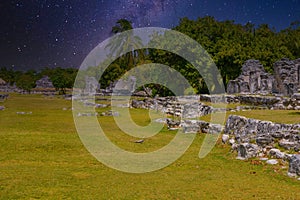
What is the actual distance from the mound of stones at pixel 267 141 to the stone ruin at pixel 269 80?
17.5 m

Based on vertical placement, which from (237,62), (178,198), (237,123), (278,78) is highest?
(237,62)

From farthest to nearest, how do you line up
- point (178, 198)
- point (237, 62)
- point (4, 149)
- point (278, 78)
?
1. point (237, 62)
2. point (278, 78)
3. point (4, 149)
4. point (178, 198)

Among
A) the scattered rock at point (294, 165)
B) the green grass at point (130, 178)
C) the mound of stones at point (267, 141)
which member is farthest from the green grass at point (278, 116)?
the scattered rock at point (294, 165)

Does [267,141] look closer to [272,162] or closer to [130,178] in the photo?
[272,162]

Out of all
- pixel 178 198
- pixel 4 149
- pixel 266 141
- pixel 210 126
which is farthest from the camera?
pixel 210 126

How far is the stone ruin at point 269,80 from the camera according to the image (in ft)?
109

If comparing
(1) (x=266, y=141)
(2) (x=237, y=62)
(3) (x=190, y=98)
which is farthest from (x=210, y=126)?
(2) (x=237, y=62)

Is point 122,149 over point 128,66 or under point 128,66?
under

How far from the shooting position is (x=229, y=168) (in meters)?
12.4

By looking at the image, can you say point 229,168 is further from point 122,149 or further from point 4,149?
point 4,149

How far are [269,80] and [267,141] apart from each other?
2704cm

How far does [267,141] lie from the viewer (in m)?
13.8

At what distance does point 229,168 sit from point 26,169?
24.3 feet

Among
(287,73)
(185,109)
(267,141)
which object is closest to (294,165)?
(267,141)
